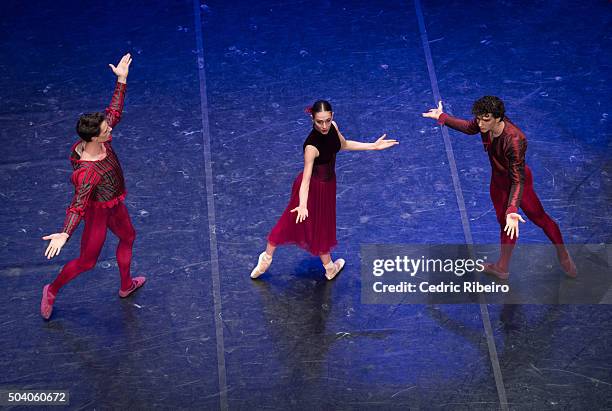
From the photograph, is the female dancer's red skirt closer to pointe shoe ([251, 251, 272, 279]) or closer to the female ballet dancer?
the female ballet dancer

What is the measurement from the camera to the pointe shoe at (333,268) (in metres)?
5.79

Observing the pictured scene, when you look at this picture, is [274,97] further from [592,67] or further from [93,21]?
[592,67]

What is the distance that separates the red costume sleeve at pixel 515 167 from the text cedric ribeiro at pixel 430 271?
77cm

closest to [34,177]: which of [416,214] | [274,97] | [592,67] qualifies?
[274,97]

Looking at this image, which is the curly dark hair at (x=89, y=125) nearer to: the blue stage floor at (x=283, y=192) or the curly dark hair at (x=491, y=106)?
the blue stage floor at (x=283, y=192)

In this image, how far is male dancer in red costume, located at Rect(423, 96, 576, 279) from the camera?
5.13 m

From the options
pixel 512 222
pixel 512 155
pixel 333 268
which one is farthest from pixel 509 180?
pixel 333 268

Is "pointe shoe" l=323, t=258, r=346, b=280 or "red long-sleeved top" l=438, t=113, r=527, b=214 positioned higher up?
"red long-sleeved top" l=438, t=113, r=527, b=214

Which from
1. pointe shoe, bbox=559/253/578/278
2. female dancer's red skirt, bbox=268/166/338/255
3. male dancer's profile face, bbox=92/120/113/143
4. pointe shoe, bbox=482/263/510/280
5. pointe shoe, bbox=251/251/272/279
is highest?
male dancer's profile face, bbox=92/120/113/143

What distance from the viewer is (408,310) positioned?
5676mm

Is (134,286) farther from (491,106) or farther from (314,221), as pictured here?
(491,106)

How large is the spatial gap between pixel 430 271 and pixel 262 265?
103 centimetres

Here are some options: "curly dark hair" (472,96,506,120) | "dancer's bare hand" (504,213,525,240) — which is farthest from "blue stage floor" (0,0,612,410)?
"curly dark hair" (472,96,506,120)

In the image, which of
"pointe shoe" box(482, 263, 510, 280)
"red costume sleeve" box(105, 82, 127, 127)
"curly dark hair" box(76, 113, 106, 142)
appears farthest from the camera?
"pointe shoe" box(482, 263, 510, 280)
